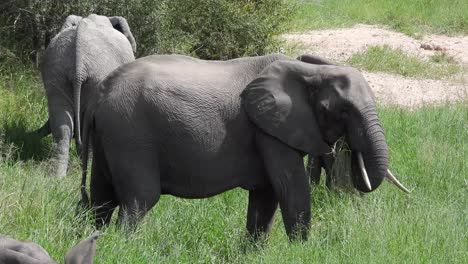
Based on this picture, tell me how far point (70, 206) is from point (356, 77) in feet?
6.92

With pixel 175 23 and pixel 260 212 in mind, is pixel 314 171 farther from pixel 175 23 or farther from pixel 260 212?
pixel 175 23

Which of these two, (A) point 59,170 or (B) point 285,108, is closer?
(B) point 285,108

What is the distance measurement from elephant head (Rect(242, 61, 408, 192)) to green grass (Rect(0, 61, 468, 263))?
45 centimetres

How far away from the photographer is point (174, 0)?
14625 mm

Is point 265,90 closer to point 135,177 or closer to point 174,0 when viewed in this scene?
Answer: point 135,177

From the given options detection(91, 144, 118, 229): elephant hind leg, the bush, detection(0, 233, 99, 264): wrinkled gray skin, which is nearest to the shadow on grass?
the bush

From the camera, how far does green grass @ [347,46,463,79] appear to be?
1620 centimetres

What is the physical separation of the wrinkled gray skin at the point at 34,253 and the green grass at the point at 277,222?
148 cm

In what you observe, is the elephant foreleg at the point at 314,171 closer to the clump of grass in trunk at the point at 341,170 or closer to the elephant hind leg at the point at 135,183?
the clump of grass in trunk at the point at 341,170

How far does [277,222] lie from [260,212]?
577mm

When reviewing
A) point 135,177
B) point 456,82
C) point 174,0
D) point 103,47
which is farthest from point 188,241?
point 456,82

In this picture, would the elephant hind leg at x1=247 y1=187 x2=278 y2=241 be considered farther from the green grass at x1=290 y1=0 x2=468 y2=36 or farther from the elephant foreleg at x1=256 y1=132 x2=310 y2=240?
the green grass at x1=290 y1=0 x2=468 y2=36

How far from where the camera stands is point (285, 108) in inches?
293

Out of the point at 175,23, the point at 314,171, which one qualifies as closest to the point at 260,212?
the point at 314,171
